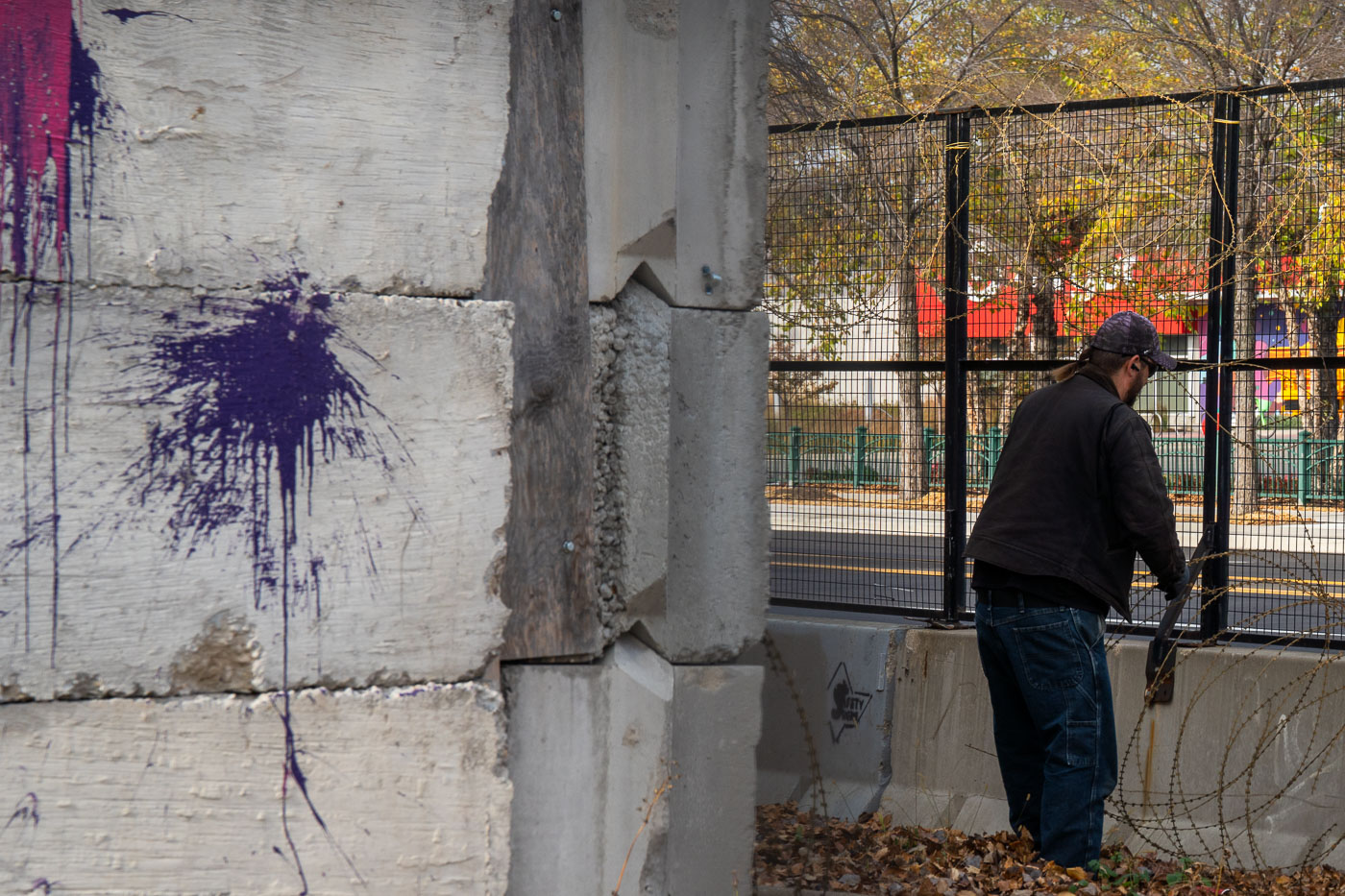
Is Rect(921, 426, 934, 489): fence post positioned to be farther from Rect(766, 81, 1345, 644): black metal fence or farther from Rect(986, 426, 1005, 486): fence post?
Rect(986, 426, 1005, 486): fence post

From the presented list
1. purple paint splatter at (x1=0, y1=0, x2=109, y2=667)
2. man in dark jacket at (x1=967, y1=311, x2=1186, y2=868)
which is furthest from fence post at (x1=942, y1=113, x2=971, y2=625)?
purple paint splatter at (x1=0, y1=0, x2=109, y2=667)

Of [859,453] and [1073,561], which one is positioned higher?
[859,453]

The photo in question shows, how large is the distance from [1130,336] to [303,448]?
3.12 metres

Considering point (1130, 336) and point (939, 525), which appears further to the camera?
point (939, 525)

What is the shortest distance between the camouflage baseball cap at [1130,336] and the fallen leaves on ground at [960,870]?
1.94 metres

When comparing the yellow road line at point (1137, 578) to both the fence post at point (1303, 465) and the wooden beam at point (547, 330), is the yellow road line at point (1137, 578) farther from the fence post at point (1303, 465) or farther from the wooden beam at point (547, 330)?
the wooden beam at point (547, 330)

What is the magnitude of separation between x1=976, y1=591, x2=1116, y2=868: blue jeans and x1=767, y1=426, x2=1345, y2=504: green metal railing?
685 mm

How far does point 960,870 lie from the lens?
4469 mm

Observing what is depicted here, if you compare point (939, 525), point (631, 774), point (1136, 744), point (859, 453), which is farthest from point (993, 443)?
point (631, 774)

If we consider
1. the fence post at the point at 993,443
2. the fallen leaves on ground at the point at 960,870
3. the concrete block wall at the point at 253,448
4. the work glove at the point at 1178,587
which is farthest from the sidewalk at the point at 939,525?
the concrete block wall at the point at 253,448

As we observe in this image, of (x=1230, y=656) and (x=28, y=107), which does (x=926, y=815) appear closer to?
(x=1230, y=656)

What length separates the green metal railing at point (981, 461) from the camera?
16.2 feet

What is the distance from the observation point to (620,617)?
3283 millimetres

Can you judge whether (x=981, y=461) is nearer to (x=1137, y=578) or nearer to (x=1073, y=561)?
(x=1137, y=578)
